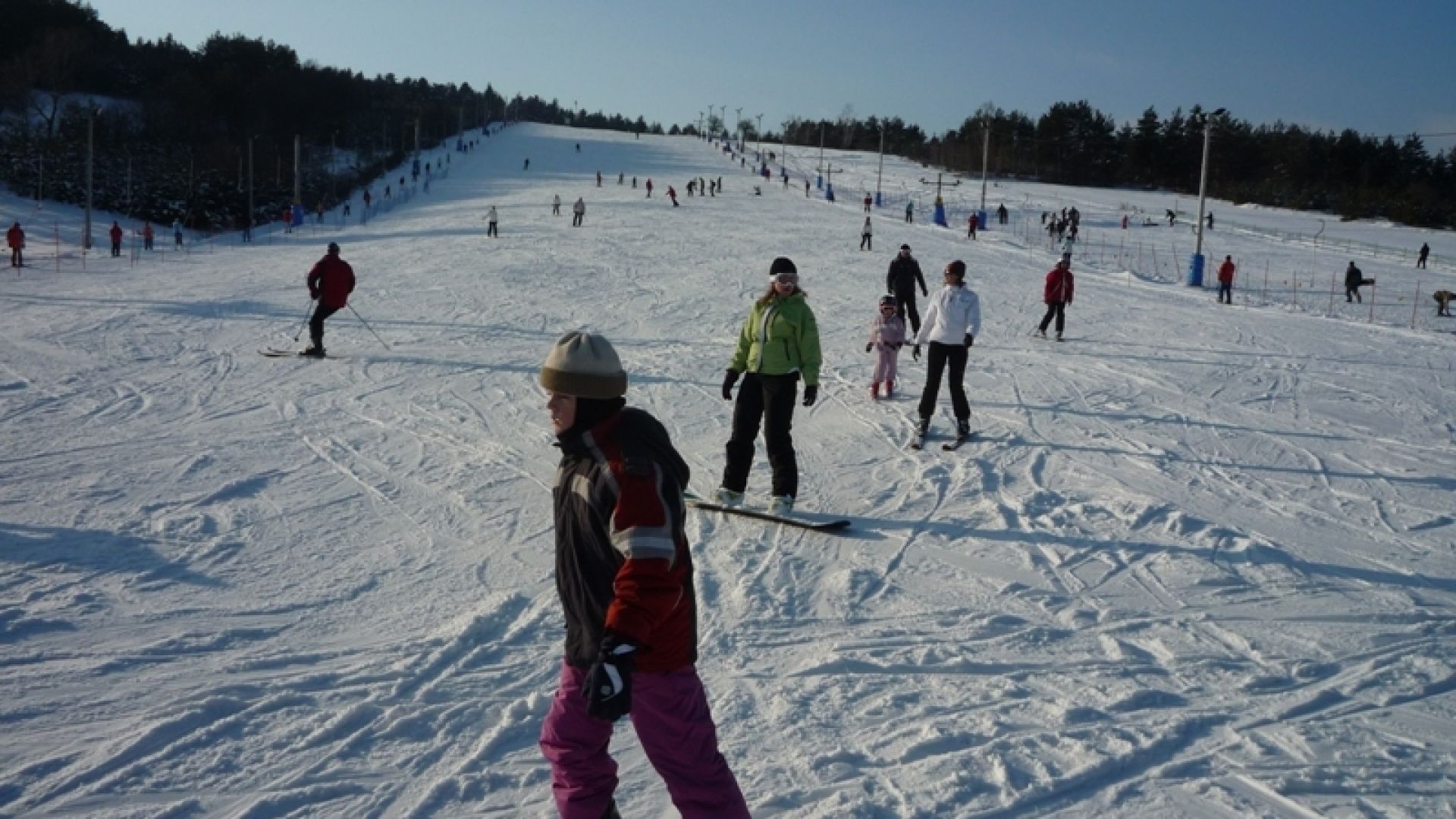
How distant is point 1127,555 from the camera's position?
20.0ft

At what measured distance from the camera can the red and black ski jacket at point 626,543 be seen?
8.13 ft

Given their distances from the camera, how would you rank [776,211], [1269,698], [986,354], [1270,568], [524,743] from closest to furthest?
1. [524,743]
2. [1269,698]
3. [1270,568]
4. [986,354]
5. [776,211]

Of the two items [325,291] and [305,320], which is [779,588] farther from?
[305,320]

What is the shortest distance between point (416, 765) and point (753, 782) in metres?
1.14

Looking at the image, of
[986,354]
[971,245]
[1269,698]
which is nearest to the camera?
[1269,698]

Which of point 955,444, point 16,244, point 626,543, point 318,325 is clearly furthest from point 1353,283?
point 16,244

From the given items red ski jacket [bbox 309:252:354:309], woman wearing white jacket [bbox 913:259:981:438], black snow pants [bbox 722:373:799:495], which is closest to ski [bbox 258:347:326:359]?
red ski jacket [bbox 309:252:354:309]

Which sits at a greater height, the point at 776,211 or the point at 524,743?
the point at 776,211

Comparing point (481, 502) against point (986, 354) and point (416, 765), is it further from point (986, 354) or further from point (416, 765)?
point (986, 354)

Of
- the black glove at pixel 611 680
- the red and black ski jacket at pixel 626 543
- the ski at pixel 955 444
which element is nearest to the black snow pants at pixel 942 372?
the ski at pixel 955 444

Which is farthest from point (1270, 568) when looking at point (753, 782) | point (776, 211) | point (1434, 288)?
point (776, 211)

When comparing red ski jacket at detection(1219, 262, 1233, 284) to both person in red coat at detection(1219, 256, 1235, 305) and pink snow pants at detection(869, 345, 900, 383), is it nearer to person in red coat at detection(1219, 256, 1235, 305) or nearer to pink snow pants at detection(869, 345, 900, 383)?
person in red coat at detection(1219, 256, 1235, 305)

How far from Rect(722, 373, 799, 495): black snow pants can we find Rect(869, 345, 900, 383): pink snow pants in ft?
13.2

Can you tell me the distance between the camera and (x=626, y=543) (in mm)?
2482
